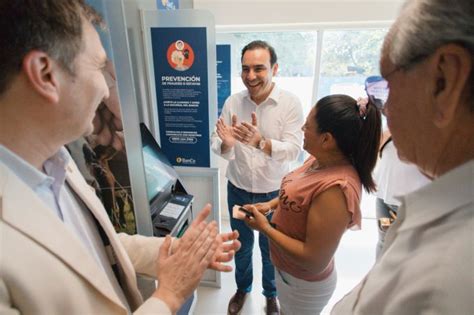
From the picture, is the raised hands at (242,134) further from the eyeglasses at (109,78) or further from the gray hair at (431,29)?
the gray hair at (431,29)

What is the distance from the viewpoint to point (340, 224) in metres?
1.11

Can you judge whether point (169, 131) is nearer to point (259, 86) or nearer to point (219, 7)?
point (259, 86)

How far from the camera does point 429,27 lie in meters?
0.49

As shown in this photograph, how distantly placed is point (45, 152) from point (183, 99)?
1.40 meters

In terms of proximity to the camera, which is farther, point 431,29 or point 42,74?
point 42,74

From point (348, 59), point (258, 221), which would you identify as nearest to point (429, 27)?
point (258, 221)

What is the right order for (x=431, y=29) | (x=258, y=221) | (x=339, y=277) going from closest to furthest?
(x=431, y=29) → (x=258, y=221) → (x=339, y=277)

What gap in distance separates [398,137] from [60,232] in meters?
0.85

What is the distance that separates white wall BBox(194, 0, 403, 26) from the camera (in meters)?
2.76

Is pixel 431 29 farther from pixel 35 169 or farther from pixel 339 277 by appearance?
pixel 339 277

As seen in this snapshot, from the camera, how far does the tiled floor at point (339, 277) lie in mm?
2246

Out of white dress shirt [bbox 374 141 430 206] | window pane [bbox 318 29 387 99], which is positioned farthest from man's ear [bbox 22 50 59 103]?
window pane [bbox 318 29 387 99]

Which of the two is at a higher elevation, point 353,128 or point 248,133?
point 353,128

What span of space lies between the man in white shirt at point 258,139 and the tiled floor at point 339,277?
0.12 m
